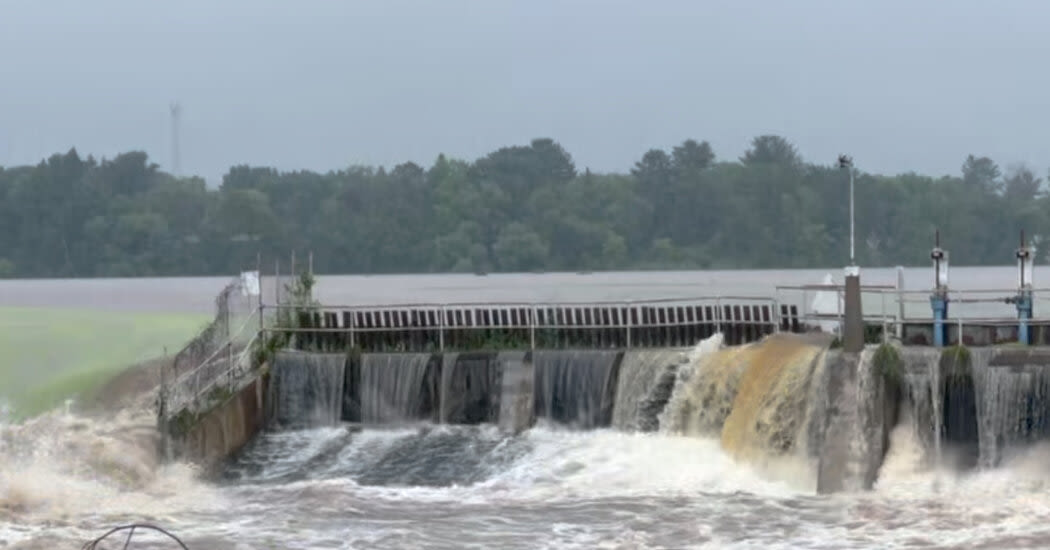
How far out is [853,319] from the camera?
28.9m

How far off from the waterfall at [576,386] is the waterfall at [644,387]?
26 cm

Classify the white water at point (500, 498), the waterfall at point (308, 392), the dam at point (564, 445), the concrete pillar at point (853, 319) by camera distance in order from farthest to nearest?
the waterfall at point (308, 392) < the concrete pillar at point (853, 319) < the dam at point (564, 445) < the white water at point (500, 498)

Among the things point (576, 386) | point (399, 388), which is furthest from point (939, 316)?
point (399, 388)

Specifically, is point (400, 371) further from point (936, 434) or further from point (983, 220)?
point (983, 220)

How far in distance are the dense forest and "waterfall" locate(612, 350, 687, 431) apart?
8423 cm

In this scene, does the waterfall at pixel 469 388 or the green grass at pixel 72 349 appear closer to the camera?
the waterfall at pixel 469 388

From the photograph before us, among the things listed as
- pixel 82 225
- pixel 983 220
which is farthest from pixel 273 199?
pixel 983 220

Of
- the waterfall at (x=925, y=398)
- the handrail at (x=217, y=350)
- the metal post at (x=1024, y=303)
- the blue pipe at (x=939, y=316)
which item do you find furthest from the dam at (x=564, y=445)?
the metal post at (x=1024, y=303)

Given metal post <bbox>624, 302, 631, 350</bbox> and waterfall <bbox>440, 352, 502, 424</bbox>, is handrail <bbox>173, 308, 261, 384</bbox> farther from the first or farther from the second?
metal post <bbox>624, 302, 631, 350</bbox>

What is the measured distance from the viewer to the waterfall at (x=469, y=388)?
34094 mm

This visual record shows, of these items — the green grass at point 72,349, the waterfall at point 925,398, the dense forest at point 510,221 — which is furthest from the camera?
the dense forest at point 510,221

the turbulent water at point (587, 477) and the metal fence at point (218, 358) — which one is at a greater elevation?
the metal fence at point (218, 358)

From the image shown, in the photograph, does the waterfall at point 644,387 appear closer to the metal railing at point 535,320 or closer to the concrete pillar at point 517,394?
the metal railing at point 535,320

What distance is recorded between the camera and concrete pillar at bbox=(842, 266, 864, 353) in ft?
94.5
